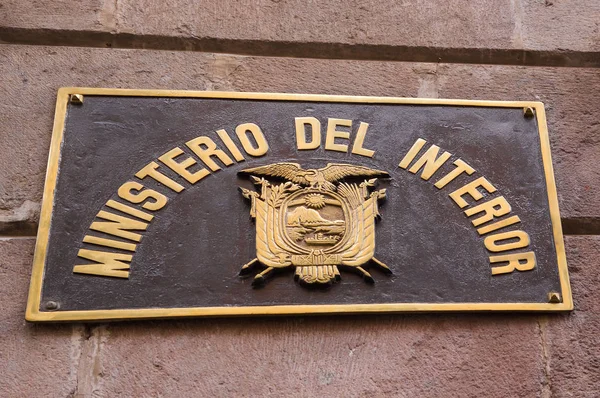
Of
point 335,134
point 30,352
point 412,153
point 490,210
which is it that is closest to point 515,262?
point 490,210

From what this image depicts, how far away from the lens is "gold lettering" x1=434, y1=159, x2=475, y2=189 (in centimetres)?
223

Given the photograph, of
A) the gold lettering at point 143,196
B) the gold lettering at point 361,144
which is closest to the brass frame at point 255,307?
the gold lettering at point 361,144

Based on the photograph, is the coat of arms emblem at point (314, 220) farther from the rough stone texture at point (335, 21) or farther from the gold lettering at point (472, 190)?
the rough stone texture at point (335, 21)

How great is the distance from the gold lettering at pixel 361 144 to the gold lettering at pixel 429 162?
144 millimetres

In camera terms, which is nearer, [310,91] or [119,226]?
[119,226]

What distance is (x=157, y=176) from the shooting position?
7.13 ft

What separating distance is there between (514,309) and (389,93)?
2.80 feet

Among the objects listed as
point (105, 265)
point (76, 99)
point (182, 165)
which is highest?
point (76, 99)

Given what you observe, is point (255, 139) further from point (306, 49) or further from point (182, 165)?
point (306, 49)

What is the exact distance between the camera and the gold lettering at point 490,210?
2176 mm

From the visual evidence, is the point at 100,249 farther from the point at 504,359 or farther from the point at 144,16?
the point at 504,359

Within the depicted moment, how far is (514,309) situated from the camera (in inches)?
79.9

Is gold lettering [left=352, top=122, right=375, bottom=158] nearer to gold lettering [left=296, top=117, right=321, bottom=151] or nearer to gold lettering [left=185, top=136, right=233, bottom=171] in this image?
gold lettering [left=296, top=117, right=321, bottom=151]

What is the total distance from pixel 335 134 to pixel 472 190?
0.47 meters
